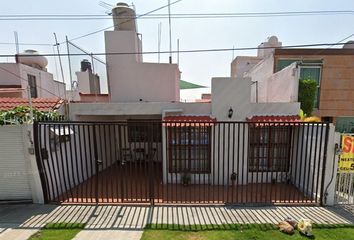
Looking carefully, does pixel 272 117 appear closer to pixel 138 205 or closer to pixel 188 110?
pixel 188 110

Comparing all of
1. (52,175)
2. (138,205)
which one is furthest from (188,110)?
(52,175)

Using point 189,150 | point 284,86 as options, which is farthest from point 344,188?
point 189,150

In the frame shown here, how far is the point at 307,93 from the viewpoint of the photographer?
31.2 ft

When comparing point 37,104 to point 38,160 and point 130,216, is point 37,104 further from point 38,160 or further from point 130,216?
point 130,216

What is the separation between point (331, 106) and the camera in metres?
11.3

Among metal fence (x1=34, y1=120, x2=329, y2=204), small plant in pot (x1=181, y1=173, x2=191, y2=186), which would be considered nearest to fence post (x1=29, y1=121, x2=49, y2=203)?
metal fence (x1=34, y1=120, x2=329, y2=204)

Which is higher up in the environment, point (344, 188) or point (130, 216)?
point (344, 188)

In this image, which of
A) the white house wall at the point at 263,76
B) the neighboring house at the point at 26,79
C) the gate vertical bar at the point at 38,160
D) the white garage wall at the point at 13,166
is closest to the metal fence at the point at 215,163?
the gate vertical bar at the point at 38,160

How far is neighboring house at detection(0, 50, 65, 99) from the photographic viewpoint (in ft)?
39.4

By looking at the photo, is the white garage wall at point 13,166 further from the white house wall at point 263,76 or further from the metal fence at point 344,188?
the white house wall at point 263,76

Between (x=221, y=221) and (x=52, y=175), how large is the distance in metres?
5.26

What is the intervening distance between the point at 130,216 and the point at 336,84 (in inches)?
503

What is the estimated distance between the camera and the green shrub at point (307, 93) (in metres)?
9.44

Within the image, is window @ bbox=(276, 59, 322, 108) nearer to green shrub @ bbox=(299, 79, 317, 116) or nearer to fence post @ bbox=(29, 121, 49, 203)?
green shrub @ bbox=(299, 79, 317, 116)
